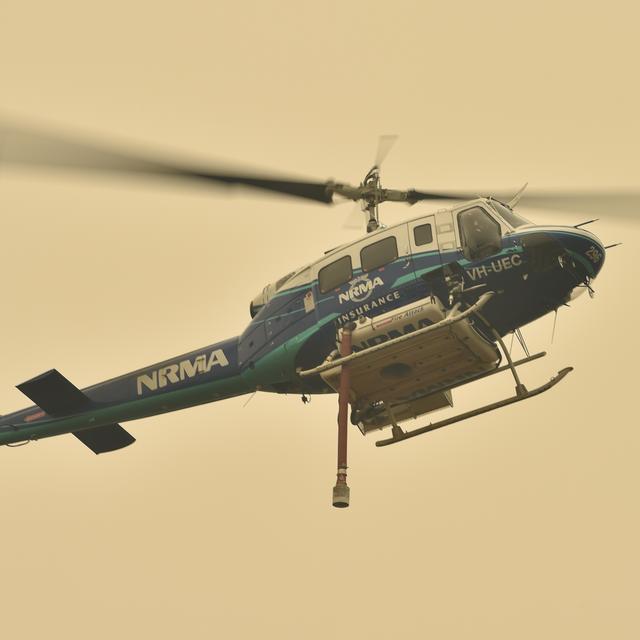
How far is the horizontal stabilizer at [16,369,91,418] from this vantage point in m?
21.6

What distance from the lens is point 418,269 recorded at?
60.7 ft

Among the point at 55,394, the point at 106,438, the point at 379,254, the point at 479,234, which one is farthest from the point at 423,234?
the point at 106,438

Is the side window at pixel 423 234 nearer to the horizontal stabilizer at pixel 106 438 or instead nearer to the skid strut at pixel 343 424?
the skid strut at pixel 343 424

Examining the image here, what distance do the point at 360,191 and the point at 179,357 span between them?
4.40 metres

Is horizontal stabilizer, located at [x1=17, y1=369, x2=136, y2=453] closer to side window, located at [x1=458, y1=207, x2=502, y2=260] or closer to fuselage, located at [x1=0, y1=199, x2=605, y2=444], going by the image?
fuselage, located at [x1=0, y1=199, x2=605, y2=444]

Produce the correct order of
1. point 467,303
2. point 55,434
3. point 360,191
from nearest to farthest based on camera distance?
point 467,303
point 360,191
point 55,434

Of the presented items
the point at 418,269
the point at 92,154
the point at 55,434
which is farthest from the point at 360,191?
the point at 55,434

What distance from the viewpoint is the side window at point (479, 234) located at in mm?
18297

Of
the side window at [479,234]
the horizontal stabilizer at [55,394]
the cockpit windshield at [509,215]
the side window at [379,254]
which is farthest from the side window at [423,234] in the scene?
the horizontal stabilizer at [55,394]

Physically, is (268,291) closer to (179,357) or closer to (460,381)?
(179,357)

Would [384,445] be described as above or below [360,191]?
below

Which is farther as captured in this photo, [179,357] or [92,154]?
[179,357]

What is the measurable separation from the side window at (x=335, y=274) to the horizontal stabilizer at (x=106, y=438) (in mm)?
5874

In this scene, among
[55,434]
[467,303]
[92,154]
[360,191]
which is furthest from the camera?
[55,434]
